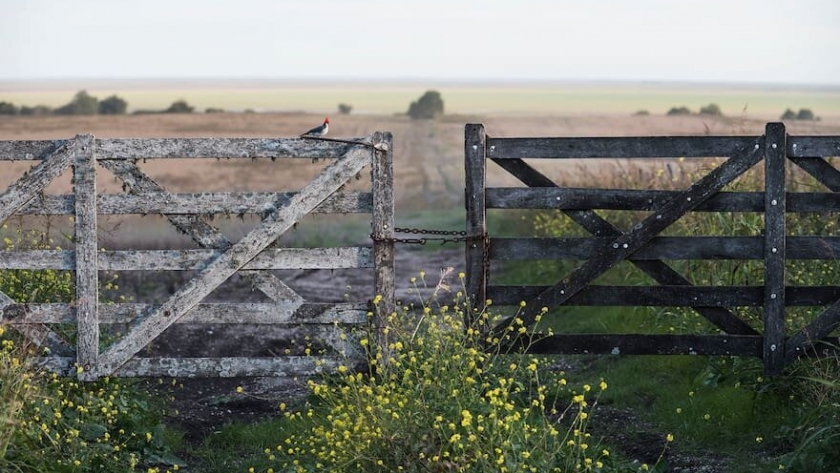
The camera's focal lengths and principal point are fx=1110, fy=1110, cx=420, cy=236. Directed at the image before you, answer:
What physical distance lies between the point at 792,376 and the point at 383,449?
4.24 metres

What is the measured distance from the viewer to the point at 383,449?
6.91 metres

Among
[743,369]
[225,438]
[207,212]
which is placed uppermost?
[207,212]

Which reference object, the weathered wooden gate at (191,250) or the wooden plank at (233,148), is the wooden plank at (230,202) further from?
the wooden plank at (233,148)

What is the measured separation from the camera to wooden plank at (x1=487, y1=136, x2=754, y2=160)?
30.3ft

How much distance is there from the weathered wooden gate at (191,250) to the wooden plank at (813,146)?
11.2ft

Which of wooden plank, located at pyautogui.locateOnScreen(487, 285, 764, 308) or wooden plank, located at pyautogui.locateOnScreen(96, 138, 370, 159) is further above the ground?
wooden plank, located at pyautogui.locateOnScreen(96, 138, 370, 159)

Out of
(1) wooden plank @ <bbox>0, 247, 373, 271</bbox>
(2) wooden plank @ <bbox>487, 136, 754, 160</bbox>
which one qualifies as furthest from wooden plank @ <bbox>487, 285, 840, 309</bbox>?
(1) wooden plank @ <bbox>0, 247, 373, 271</bbox>

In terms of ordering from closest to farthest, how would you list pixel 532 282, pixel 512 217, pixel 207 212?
pixel 207 212 < pixel 532 282 < pixel 512 217

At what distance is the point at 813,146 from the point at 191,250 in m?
5.31

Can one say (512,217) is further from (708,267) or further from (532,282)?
(708,267)

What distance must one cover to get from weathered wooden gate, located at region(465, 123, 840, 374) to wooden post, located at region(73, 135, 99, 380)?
10.5ft

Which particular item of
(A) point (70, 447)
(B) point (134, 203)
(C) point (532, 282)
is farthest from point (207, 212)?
(C) point (532, 282)

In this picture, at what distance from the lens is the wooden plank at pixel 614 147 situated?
364 inches

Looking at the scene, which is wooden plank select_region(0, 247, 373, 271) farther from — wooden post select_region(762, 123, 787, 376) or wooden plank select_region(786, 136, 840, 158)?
wooden plank select_region(786, 136, 840, 158)
